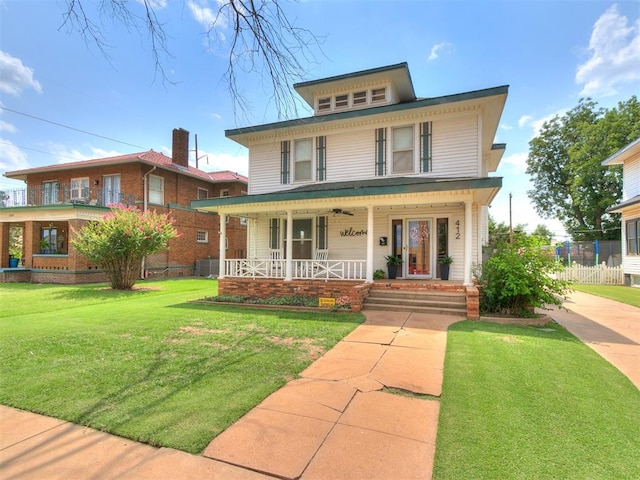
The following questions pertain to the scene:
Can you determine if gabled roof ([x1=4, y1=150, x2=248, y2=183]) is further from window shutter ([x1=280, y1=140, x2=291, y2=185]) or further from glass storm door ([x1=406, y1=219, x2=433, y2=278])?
glass storm door ([x1=406, y1=219, x2=433, y2=278])

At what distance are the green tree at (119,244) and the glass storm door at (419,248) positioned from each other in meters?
11.4

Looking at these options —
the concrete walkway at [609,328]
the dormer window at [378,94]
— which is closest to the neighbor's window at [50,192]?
the dormer window at [378,94]

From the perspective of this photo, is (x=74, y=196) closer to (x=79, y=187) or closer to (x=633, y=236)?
(x=79, y=187)

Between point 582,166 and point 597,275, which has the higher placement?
point 582,166

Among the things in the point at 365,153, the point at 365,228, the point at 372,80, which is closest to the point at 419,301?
the point at 365,228

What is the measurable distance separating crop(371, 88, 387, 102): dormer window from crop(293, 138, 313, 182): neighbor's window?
3.03 meters

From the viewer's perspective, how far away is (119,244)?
14203 millimetres

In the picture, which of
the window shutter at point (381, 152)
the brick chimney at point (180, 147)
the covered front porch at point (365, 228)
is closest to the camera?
the covered front porch at point (365, 228)

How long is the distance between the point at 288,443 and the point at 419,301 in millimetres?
6725

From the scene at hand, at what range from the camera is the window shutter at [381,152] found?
1184cm

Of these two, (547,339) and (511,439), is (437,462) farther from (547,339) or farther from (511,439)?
(547,339)

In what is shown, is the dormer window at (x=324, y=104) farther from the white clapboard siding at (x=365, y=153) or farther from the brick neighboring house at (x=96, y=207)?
the brick neighboring house at (x=96, y=207)

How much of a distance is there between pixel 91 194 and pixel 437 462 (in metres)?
23.4

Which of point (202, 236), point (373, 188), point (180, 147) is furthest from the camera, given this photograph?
point (202, 236)
